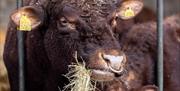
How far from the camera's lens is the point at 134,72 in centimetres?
592

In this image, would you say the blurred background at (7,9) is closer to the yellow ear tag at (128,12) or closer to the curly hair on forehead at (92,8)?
the yellow ear tag at (128,12)

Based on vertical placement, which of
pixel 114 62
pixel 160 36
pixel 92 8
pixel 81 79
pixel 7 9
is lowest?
pixel 7 9

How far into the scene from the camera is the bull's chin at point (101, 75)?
4.98 m

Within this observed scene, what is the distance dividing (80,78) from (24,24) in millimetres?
697

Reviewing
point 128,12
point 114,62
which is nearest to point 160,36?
point 114,62

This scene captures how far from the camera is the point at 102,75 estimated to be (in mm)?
4996

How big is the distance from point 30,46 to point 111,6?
905 millimetres

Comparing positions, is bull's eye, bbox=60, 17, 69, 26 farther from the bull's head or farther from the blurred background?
the blurred background

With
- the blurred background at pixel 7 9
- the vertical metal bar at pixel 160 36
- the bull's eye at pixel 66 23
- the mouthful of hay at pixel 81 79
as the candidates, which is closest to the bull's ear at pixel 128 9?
the bull's eye at pixel 66 23

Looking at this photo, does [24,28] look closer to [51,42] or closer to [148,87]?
[51,42]

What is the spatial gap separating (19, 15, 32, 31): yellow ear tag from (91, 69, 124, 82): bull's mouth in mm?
746

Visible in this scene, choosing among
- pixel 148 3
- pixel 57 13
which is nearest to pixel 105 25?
pixel 57 13

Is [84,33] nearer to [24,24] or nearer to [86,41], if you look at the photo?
[86,41]

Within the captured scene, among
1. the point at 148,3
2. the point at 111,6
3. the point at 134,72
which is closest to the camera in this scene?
the point at 111,6
